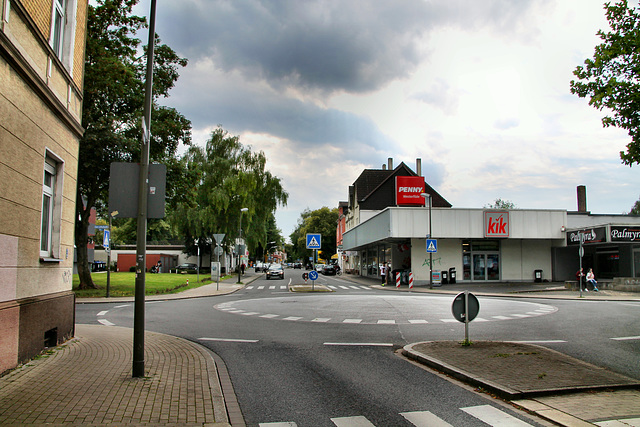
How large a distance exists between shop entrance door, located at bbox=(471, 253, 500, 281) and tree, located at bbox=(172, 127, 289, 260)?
2081 cm

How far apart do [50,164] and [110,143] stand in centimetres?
1513

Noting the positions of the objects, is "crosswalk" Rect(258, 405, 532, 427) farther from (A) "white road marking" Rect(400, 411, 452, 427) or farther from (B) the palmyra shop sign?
(B) the palmyra shop sign

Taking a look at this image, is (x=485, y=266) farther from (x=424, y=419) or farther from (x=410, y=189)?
(x=424, y=419)

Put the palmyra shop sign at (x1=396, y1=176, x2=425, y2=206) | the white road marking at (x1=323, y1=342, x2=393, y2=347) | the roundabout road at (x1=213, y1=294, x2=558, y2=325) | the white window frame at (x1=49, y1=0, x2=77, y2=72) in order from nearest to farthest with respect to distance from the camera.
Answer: the white window frame at (x1=49, y1=0, x2=77, y2=72)
the white road marking at (x1=323, y1=342, x2=393, y2=347)
the roundabout road at (x1=213, y1=294, x2=558, y2=325)
the palmyra shop sign at (x1=396, y1=176, x2=425, y2=206)

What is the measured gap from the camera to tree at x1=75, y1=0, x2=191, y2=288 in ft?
69.4

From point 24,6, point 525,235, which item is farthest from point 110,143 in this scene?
point 525,235

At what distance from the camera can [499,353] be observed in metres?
8.27

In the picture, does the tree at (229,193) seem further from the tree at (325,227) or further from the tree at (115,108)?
the tree at (325,227)

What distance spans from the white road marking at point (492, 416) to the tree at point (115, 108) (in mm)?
20052

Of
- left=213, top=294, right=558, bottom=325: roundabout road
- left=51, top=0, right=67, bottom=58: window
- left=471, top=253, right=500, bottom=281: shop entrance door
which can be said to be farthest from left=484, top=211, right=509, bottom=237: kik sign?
left=51, top=0, right=67, bottom=58: window

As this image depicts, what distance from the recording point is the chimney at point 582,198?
55406mm

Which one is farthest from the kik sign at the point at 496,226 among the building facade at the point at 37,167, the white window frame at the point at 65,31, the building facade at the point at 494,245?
the white window frame at the point at 65,31

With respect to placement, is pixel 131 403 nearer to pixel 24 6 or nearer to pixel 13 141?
pixel 13 141

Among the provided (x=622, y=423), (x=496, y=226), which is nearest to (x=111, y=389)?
(x=622, y=423)
